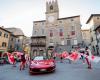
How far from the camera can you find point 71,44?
43000 millimetres

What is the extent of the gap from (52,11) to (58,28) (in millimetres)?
6097

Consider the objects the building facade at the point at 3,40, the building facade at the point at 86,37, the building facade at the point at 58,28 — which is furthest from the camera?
the building facade at the point at 86,37

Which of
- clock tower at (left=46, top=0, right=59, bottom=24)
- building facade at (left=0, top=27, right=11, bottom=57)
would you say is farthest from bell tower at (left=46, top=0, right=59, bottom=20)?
building facade at (left=0, top=27, right=11, bottom=57)

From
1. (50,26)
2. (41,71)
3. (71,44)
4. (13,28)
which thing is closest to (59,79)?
(41,71)

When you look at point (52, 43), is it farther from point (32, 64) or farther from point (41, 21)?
point (32, 64)

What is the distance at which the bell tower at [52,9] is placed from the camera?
45.5 metres

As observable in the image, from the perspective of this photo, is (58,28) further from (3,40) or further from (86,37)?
(3,40)

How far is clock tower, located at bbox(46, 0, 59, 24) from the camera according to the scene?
149ft

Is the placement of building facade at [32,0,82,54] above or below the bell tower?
below

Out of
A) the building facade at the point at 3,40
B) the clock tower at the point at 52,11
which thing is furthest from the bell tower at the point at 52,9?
the building facade at the point at 3,40

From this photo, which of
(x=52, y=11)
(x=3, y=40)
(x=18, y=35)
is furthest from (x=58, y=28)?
(x=18, y=35)

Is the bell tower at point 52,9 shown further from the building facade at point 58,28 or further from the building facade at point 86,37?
the building facade at point 86,37

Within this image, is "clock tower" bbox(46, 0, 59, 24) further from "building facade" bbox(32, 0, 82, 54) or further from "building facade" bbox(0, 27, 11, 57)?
"building facade" bbox(0, 27, 11, 57)

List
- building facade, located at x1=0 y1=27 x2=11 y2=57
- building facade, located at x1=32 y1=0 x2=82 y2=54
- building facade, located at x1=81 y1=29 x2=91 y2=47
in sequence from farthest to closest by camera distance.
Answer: building facade, located at x1=81 y1=29 x2=91 y2=47
building facade, located at x1=32 y1=0 x2=82 y2=54
building facade, located at x1=0 y1=27 x2=11 y2=57
